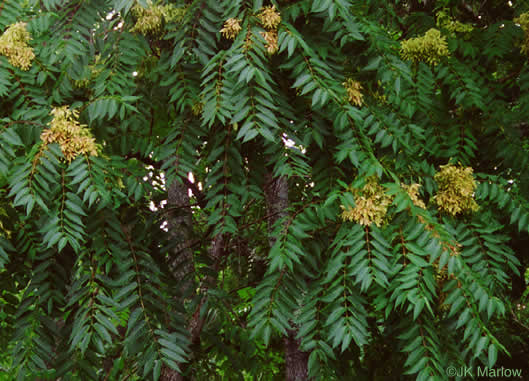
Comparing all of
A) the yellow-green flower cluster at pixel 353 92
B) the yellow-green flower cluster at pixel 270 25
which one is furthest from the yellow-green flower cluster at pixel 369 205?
the yellow-green flower cluster at pixel 270 25

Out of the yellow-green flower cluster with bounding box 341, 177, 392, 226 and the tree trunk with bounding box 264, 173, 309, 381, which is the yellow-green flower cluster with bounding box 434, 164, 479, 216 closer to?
the yellow-green flower cluster with bounding box 341, 177, 392, 226

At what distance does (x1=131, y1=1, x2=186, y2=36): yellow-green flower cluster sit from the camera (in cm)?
358

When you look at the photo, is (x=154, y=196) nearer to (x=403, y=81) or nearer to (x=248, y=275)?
(x=403, y=81)

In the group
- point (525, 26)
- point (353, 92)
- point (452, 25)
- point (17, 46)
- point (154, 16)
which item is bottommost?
point (353, 92)

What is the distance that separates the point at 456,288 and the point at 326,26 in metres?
1.60

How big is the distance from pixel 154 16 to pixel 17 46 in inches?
33.0

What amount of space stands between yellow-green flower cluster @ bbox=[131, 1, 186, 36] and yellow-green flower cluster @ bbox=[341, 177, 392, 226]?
163cm

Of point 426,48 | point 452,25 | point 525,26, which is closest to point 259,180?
point 426,48

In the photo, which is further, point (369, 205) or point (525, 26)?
point (525, 26)

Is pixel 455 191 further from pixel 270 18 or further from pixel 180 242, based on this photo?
pixel 180 242

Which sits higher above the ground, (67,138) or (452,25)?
(452,25)

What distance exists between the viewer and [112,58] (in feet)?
11.6

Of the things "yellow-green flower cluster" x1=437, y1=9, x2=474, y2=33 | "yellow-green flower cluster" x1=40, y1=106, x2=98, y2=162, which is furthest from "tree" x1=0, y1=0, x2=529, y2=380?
"yellow-green flower cluster" x1=437, y1=9, x2=474, y2=33

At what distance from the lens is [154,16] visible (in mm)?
3600
